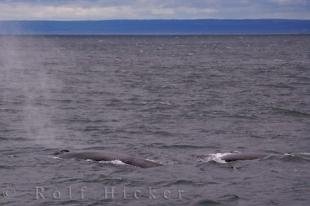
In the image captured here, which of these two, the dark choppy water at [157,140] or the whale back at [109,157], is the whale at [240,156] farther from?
the whale back at [109,157]

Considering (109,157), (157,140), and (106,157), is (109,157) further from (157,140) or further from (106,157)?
(157,140)

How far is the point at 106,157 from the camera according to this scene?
2573 cm

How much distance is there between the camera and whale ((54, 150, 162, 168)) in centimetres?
2495

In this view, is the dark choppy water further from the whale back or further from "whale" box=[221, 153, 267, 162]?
the whale back

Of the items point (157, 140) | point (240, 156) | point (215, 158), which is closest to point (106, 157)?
point (215, 158)

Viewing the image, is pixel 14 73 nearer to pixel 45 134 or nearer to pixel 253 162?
pixel 45 134

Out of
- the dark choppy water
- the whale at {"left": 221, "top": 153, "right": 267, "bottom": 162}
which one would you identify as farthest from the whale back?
the whale at {"left": 221, "top": 153, "right": 267, "bottom": 162}

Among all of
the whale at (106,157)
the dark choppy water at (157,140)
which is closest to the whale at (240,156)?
the dark choppy water at (157,140)

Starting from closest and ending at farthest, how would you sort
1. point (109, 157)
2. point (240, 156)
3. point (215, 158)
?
point (109, 157), point (240, 156), point (215, 158)

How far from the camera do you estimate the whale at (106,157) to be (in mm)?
24953

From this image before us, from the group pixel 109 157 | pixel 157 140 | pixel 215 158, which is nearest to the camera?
pixel 109 157

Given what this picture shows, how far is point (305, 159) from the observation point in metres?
26.6

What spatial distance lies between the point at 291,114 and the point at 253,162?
16.1m

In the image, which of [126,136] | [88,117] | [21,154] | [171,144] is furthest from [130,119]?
[21,154]
